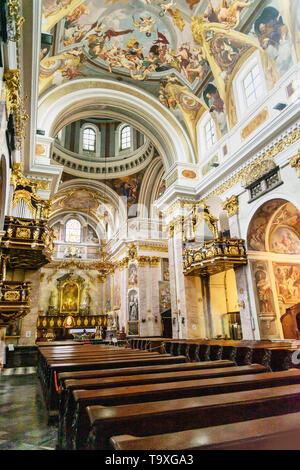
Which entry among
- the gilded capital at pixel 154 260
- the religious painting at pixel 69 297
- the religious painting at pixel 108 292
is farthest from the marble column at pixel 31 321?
the religious painting at pixel 69 297

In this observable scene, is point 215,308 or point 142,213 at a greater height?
point 142,213

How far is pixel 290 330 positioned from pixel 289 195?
188 inches

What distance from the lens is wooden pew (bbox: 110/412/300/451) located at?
0.95 m

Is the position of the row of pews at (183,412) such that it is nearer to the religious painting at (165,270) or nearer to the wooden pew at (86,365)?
the wooden pew at (86,365)

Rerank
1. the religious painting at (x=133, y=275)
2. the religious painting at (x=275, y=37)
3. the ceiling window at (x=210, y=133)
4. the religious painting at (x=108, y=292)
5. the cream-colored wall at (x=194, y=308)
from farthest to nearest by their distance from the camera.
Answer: the religious painting at (x=108, y=292) → the religious painting at (x=133, y=275) → the ceiling window at (x=210, y=133) → the cream-colored wall at (x=194, y=308) → the religious painting at (x=275, y=37)

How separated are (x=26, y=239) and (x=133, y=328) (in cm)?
1131

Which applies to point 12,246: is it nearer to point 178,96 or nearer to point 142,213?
point 178,96

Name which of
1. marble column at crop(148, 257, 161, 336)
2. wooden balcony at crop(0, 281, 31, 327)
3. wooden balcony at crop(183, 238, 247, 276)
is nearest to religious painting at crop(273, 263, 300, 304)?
wooden balcony at crop(183, 238, 247, 276)

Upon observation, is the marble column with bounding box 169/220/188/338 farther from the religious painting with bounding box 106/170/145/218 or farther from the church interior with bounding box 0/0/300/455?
the religious painting with bounding box 106/170/145/218

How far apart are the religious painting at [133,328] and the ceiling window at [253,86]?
12841mm

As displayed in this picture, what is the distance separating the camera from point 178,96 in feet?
45.4

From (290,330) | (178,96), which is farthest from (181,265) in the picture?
(178,96)

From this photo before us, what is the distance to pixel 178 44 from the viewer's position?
1201cm

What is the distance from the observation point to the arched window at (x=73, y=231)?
25047mm
